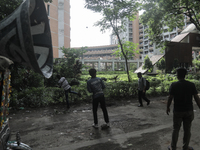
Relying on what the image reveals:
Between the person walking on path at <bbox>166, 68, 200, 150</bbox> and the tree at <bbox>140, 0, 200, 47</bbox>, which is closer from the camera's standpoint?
the person walking on path at <bbox>166, 68, 200, 150</bbox>

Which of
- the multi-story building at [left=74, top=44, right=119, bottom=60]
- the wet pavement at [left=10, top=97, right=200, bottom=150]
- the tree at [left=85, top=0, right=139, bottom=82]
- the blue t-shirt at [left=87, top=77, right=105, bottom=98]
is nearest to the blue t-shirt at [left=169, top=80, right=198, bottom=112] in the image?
the wet pavement at [left=10, top=97, right=200, bottom=150]

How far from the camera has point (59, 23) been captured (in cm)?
3516

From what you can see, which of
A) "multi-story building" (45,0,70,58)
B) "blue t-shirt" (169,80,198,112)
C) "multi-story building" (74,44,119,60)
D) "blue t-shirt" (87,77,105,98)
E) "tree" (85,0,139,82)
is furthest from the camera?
"multi-story building" (74,44,119,60)

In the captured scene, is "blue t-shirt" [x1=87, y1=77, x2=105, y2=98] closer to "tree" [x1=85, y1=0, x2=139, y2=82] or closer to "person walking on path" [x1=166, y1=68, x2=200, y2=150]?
"person walking on path" [x1=166, y1=68, x2=200, y2=150]

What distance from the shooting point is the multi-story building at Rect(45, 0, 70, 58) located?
31844 mm

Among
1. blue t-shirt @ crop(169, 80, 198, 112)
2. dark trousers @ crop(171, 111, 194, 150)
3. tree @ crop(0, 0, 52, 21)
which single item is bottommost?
dark trousers @ crop(171, 111, 194, 150)

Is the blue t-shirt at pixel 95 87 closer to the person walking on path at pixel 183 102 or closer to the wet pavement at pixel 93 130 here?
the wet pavement at pixel 93 130

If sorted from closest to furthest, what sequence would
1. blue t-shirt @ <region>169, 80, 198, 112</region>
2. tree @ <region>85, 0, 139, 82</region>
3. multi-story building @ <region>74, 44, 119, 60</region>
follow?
blue t-shirt @ <region>169, 80, 198, 112</region>
tree @ <region>85, 0, 139, 82</region>
multi-story building @ <region>74, 44, 119, 60</region>

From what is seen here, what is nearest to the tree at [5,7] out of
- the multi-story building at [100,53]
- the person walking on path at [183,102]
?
the person walking on path at [183,102]

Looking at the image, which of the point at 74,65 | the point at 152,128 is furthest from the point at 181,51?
the point at 152,128

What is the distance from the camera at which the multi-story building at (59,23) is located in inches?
1254

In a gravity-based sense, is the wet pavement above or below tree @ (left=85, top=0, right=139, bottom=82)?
below

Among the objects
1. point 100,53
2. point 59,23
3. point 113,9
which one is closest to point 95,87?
point 113,9

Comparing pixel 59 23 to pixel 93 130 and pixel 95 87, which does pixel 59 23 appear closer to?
pixel 95 87
